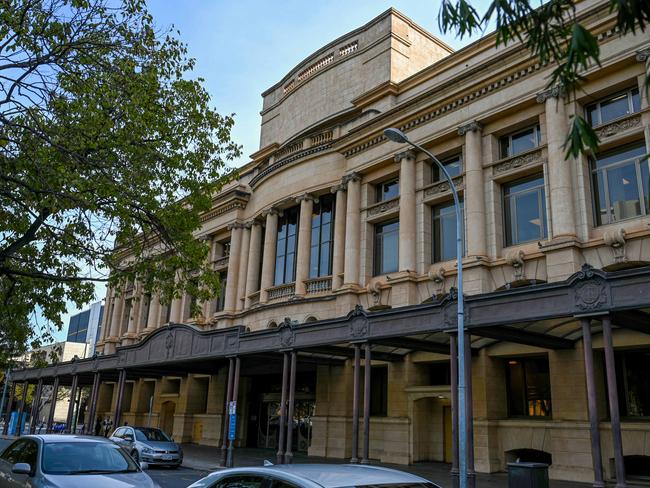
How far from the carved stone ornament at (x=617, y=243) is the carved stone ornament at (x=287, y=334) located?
1121 centimetres

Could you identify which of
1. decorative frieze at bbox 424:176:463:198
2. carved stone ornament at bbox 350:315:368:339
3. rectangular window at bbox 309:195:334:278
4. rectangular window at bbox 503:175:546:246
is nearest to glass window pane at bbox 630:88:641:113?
rectangular window at bbox 503:175:546:246

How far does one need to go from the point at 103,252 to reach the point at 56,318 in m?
2.51

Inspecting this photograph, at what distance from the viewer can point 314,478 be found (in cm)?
489

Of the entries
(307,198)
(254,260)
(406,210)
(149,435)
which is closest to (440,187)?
(406,210)

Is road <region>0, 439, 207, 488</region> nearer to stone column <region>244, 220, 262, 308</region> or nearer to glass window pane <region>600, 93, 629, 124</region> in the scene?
stone column <region>244, 220, 262, 308</region>

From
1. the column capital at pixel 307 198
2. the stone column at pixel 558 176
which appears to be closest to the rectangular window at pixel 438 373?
the stone column at pixel 558 176

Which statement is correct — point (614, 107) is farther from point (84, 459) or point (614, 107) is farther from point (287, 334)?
point (84, 459)

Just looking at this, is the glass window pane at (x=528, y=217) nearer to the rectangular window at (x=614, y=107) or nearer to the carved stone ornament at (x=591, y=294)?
the rectangular window at (x=614, y=107)

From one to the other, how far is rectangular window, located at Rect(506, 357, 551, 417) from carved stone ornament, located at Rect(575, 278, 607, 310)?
8.46 metres

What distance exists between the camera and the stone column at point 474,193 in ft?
74.4

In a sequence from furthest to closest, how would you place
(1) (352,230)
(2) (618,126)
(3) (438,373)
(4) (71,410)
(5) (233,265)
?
(4) (71,410) < (5) (233,265) < (1) (352,230) < (3) (438,373) < (2) (618,126)

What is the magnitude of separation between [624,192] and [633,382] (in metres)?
6.25

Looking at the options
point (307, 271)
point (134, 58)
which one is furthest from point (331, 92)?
point (134, 58)

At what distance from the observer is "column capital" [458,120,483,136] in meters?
24.0
